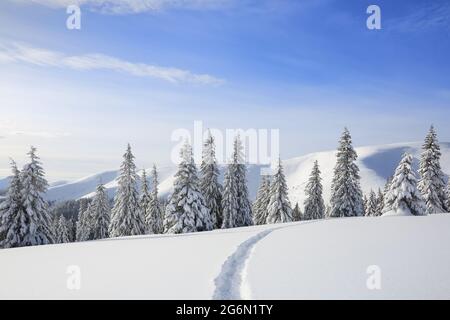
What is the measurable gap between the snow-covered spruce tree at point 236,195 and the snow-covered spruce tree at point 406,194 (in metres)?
18.8

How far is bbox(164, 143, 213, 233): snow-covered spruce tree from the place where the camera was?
37406 millimetres

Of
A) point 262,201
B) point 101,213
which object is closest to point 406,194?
point 262,201

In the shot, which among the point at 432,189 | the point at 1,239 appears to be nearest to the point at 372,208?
the point at 432,189

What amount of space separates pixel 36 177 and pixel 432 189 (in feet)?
161

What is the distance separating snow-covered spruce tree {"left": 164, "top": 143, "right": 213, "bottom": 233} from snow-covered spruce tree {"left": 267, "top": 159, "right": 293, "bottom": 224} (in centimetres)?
1202

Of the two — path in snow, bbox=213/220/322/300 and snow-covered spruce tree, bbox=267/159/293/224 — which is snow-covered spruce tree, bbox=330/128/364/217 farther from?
path in snow, bbox=213/220/322/300

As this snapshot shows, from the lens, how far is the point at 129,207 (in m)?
46.3

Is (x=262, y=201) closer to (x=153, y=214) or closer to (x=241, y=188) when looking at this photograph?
(x=241, y=188)

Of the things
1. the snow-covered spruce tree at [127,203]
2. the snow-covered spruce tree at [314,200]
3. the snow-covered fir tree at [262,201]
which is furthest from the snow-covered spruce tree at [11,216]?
the snow-covered spruce tree at [314,200]

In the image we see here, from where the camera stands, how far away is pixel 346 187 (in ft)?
152

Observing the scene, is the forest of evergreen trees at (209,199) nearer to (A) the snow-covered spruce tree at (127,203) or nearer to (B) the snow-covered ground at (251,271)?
(A) the snow-covered spruce tree at (127,203)

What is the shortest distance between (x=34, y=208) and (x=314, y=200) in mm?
39534

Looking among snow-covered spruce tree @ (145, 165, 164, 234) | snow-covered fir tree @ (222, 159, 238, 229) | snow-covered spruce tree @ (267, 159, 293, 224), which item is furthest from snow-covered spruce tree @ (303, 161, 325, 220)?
snow-covered spruce tree @ (145, 165, 164, 234)
